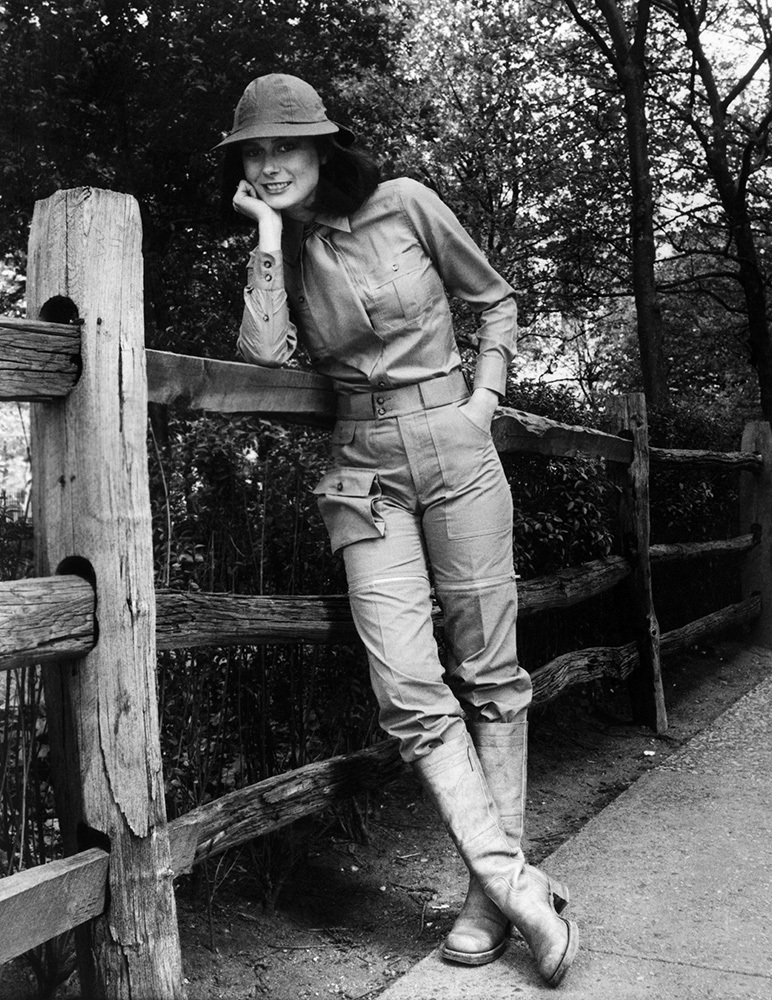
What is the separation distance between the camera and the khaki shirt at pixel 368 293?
289 cm

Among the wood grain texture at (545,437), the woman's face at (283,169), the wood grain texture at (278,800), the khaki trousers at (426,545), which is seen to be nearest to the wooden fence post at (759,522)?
the wood grain texture at (545,437)

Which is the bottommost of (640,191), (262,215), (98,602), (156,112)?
(98,602)

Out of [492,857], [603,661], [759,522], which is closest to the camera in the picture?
[492,857]

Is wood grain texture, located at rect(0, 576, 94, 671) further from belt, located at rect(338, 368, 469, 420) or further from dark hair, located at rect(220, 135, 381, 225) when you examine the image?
dark hair, located at rect(220, 135, 381, 225)

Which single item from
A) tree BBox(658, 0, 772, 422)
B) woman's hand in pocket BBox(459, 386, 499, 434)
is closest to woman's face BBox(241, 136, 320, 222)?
woman's hand in pocket BBox(459, 386, 499, 434)

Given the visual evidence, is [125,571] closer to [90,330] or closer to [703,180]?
[90,330]

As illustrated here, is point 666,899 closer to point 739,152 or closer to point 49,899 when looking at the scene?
point 49,899

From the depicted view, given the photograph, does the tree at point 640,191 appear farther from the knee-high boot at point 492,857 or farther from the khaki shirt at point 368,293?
the knee-high boot at point 492,857

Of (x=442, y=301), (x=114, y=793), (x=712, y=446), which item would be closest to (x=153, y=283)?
(x=712, y=446)

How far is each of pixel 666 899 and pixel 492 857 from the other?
0.79 metres

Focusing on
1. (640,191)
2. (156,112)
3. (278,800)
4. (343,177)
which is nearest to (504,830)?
(278,800)

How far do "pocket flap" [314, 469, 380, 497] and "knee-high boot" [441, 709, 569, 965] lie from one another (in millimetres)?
724

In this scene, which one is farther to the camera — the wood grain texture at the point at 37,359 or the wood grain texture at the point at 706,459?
the wood grain texture at the point at 706,459

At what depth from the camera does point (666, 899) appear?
322cm
